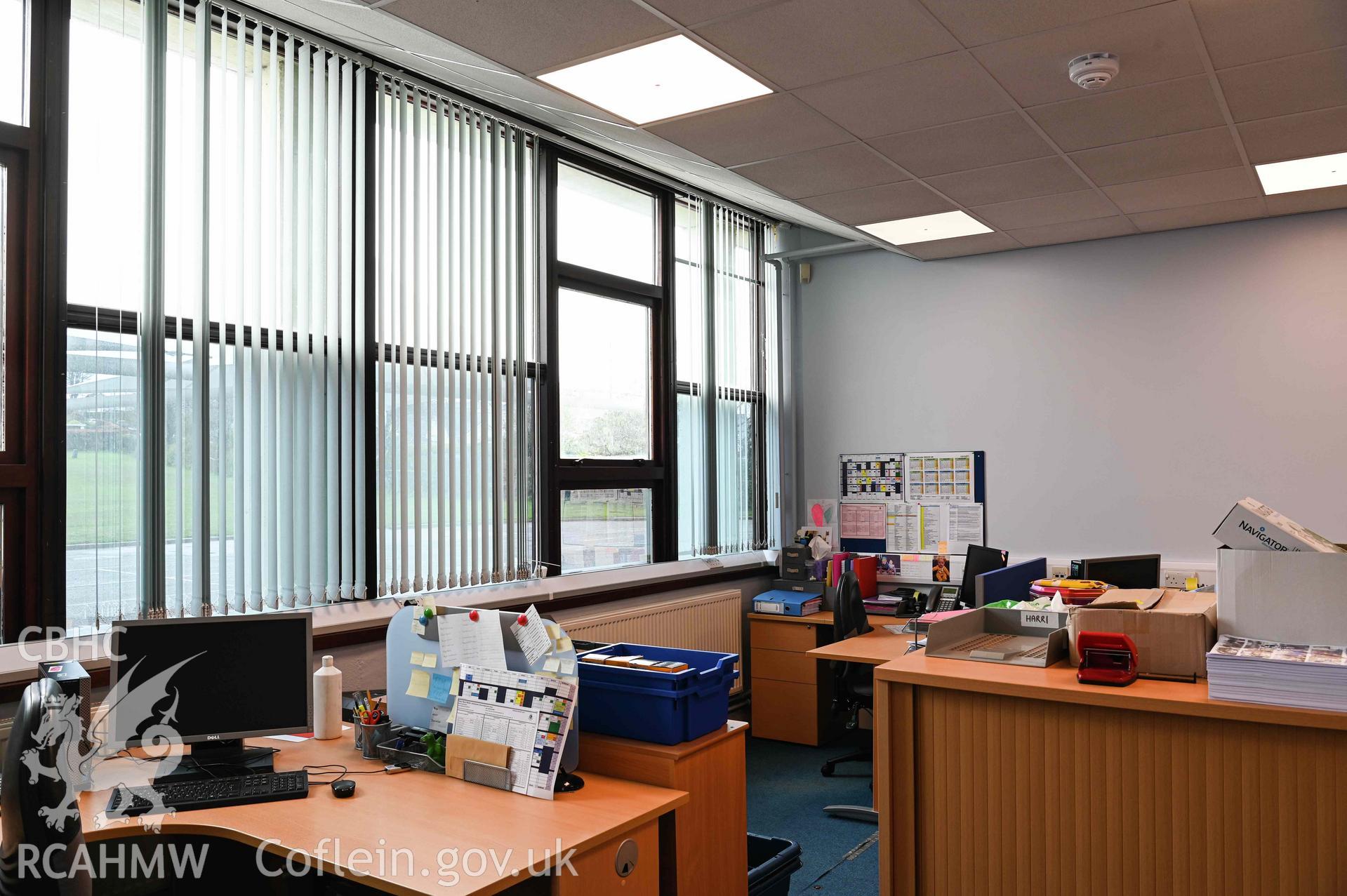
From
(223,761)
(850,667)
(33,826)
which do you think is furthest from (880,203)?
(33,826)

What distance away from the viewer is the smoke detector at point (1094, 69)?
2.91 metres

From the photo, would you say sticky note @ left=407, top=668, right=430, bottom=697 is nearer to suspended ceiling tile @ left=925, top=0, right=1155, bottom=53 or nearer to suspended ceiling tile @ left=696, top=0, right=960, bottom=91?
suspended ceiling tile @ left=696, top=0, right=960, bottom=91

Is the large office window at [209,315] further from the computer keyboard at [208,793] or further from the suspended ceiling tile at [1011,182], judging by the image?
the suspended ceiling tile at [1011,182]

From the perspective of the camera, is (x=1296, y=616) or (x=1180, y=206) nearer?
(x=1296, y=616)

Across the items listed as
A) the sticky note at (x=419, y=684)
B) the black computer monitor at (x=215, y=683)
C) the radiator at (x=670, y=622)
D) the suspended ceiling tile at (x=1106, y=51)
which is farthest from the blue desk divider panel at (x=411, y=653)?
the suspended ceiling tile at (x=1106, y=51)

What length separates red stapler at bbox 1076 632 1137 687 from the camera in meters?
2.36

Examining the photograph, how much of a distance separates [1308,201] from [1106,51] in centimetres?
251

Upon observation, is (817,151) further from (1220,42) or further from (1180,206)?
(1180,206)

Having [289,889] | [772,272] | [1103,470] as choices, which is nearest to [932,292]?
[772,272]

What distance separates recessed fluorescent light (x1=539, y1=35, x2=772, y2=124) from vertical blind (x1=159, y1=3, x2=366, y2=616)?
96 cm

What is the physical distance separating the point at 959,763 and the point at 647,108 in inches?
93.9

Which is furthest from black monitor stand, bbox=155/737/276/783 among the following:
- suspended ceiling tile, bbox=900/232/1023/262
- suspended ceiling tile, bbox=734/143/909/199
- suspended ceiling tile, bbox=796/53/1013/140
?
suspended ceiling tile, bbox=900/232/1023/262

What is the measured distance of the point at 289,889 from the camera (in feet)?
9.16

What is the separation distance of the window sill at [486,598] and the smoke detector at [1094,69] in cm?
288
